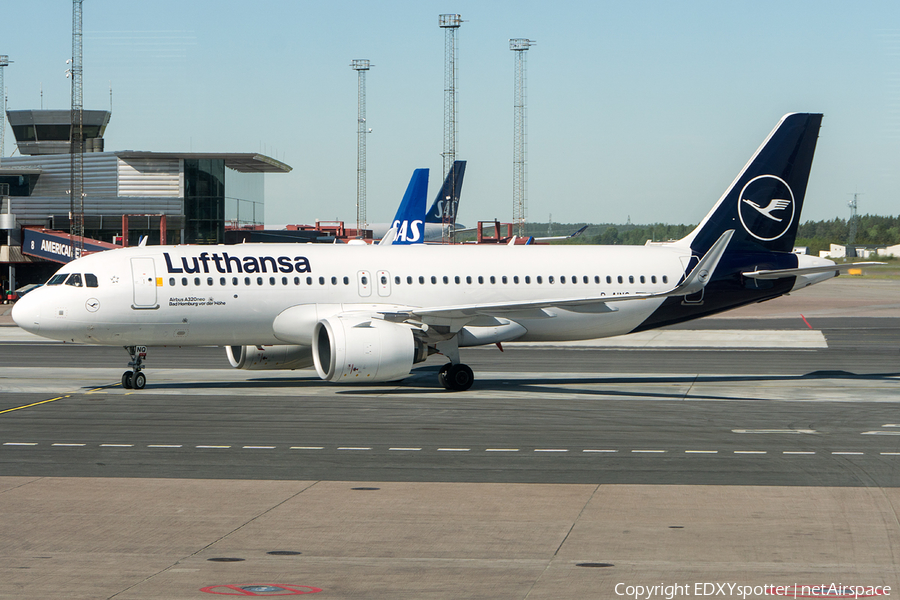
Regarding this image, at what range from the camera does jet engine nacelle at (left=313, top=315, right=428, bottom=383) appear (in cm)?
2650

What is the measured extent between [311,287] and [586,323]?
8764mm

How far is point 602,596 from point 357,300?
19.8 metres

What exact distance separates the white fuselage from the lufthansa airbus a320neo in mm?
43

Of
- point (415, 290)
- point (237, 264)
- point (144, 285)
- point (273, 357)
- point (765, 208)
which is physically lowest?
point (273, 357)

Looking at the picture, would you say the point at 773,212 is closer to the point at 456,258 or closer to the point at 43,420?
the point at 456,258

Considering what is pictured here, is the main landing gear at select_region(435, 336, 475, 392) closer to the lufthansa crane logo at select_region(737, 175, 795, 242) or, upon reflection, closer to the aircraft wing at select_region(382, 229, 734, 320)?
the aircraft wing at select_region(382, 229, 734, 320)

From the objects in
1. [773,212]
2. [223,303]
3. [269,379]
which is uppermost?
[773,212]

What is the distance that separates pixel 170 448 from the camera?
19.5m

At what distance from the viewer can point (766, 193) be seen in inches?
1291

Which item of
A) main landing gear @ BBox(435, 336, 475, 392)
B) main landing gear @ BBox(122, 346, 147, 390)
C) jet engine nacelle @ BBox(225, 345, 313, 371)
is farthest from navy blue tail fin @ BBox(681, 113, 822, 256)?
main landing gear @ BBox(122, 346, 147, 390)

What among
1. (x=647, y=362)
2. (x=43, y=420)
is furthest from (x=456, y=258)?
(x=43, y=420)

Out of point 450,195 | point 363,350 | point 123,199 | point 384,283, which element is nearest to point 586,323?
point 384,283

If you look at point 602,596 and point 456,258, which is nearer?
point 602,596

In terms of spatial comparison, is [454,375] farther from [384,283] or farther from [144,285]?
[144,285]
